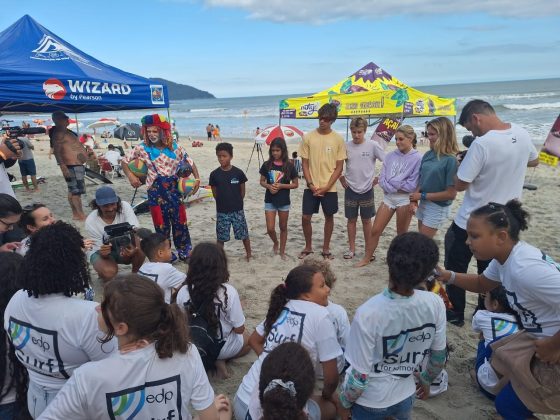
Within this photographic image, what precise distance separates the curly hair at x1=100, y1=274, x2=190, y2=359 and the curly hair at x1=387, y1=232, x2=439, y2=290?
965 millimetres

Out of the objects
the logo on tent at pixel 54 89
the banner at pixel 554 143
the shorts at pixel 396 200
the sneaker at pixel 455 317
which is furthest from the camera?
the logo on tent at pixel 54 89

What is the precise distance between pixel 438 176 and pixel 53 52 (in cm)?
554

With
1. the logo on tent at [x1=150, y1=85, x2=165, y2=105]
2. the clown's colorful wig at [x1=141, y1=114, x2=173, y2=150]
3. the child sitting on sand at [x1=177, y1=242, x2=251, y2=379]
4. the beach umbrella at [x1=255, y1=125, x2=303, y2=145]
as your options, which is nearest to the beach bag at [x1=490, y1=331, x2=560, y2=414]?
the child sitting on sand at [x1=177, y1=242, x2=251, y2=379]

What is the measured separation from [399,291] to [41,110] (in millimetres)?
7891

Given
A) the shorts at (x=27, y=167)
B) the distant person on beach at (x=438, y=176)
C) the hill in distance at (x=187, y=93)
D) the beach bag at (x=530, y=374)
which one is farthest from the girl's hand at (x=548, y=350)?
the hill in distance at (x=187, y=93)

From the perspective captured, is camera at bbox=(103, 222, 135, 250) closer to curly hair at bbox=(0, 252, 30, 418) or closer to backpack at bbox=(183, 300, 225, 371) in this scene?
backpack at bbox=(183, 300, 225, 371)

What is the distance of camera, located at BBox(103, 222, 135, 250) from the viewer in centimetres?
359

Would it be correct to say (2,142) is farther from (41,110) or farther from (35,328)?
(41,110)

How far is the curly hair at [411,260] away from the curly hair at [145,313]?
0.97 m

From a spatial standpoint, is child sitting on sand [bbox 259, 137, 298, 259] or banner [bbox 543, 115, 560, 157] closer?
banner [bbox 543, 115, 560, 157]

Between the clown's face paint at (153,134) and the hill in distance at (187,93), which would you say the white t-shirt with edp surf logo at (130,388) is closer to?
the clown's face paint at (153,134)

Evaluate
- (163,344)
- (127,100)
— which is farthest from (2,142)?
(163,344)

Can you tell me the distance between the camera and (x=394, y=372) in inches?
76.5

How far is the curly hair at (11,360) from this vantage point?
6.28 ft
